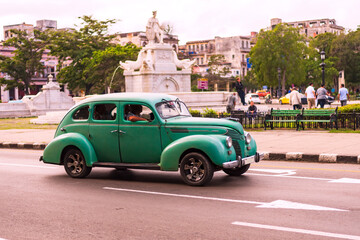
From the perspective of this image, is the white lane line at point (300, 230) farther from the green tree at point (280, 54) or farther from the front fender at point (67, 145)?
the green tree at point (280, 54)

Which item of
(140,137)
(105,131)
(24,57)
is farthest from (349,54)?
(140,137)

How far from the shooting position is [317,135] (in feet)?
59.3

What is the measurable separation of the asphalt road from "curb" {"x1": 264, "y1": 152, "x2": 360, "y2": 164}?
79cm

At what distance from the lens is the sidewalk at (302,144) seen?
1349 cm

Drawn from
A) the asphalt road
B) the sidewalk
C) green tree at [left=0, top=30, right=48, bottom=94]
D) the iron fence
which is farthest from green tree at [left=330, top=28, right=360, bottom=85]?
the asphalt road

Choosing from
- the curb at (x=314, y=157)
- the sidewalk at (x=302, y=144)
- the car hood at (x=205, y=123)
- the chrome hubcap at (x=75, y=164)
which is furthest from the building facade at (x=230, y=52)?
the car hood at (x=205, y=123)

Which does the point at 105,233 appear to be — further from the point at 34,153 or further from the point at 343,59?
the point at 343,59

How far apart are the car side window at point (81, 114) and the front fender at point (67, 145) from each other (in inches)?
14.7

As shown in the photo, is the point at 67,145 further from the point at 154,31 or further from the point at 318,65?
the point at 318,65

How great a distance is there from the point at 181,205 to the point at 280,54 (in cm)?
7502

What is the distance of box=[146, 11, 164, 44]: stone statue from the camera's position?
37.8 m

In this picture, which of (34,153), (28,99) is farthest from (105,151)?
(28,99)

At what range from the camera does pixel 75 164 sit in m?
11.5

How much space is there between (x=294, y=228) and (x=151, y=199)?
2857 mm
